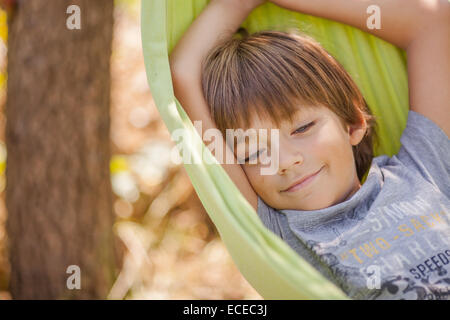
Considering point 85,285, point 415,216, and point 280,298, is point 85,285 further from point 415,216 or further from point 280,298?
point 415,216

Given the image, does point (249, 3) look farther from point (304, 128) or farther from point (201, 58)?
point (304, 128)

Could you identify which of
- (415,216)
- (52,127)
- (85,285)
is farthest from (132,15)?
(415,216)

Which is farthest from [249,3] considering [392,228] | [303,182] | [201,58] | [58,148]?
[58,148]

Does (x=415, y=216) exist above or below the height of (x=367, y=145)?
below

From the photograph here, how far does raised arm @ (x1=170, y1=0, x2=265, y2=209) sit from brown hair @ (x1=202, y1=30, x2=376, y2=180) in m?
0.02

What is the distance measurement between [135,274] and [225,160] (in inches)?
56.0

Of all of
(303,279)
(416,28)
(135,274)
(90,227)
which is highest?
(416,28)

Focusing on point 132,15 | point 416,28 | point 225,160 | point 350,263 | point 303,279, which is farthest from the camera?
point 132,15

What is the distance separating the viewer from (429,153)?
1269 mm

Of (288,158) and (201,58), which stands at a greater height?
(201,58)

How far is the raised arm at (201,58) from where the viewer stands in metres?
1.23

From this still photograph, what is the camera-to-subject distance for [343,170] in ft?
4.01

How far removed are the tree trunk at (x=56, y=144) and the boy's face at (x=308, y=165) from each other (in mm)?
868

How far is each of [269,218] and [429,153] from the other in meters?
0.44
